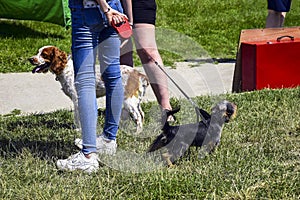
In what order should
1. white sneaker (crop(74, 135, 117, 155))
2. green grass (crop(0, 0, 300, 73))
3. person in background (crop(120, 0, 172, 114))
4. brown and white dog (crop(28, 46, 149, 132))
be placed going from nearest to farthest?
white sneaker (crop(74, 135, 117, 155)) → person in background (crop(120, 0, 172, 114)) → brown and white dog (crop(28, 46, 149, 132)) → green grass (crop(0, 0, 300, 73))

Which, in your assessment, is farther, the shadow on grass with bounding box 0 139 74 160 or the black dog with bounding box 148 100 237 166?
the shadow on grass with bounding box 0 139 74 160

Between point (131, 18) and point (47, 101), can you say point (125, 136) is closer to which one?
point (131, 18)

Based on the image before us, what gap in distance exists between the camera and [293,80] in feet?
24.1

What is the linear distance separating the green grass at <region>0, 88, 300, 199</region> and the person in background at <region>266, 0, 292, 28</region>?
2.69m

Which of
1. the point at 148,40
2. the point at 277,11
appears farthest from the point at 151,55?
the point at 277,11

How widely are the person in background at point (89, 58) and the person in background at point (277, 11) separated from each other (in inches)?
175

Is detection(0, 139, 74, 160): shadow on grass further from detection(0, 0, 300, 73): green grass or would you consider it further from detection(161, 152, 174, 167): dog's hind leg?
detection(0, 0, 300, 73): green grass

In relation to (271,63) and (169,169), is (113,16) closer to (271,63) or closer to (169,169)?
(169,169)

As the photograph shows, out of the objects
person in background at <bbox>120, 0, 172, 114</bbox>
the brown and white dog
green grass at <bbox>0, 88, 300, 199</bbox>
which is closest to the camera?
green grass at <bbox>0, 88, 300, 199</bbox>

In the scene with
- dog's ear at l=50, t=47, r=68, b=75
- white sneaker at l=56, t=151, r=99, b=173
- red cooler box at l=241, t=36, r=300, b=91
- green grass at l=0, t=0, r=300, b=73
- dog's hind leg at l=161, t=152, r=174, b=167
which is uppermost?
dog's ear at l=50, t=47, r=68, b=75

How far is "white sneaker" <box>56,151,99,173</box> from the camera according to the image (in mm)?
4270

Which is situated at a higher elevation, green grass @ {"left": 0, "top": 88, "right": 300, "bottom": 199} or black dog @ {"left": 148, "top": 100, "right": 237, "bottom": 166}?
black dog @ {"left": 148, "top": 100, "right": 237, "bottom": 166}

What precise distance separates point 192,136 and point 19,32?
7.04 m

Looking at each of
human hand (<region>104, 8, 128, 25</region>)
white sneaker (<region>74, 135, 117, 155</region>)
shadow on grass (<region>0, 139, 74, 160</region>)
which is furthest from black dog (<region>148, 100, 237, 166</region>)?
human hand (<region>104, 8, 128, 25</region>)
